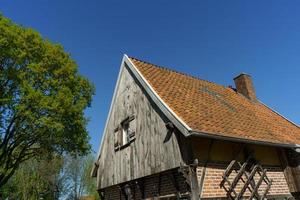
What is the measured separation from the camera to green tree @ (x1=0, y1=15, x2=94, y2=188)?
17734 millimetres

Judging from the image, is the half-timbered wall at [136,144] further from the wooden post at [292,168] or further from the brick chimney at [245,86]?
the brick chimney at [245,86]

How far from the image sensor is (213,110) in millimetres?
12430

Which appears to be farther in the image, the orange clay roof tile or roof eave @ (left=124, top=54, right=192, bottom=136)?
the orange clay roof tile

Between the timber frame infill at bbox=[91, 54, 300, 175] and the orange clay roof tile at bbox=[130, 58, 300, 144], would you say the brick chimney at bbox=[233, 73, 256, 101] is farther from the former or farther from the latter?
the timber frame infill at bbox=[91, 54, 300, 175]

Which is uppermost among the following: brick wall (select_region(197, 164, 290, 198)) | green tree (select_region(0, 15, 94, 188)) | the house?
green tree (select_region(0, 15, 94, 188))

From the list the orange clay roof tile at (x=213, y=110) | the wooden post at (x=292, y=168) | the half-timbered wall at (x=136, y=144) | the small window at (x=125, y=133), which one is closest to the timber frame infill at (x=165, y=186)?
the half-timbered wall at (x=136, y=144)

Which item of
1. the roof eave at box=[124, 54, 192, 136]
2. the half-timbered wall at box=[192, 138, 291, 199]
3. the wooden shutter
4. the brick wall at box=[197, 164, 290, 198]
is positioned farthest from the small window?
the brick wall at box=[197, 164, 290, 198]

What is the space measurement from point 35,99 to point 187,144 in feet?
37.8

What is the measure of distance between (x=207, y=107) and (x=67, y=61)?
40.3ft

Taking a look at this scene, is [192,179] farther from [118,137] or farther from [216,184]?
[118,137]

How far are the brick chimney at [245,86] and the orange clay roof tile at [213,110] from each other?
1.21 meters

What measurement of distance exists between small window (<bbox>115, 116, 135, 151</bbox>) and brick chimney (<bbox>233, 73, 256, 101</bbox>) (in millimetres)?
8598

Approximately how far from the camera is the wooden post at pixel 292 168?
1220 centimetres

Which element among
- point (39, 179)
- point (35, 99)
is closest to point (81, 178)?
point (39, 179)
